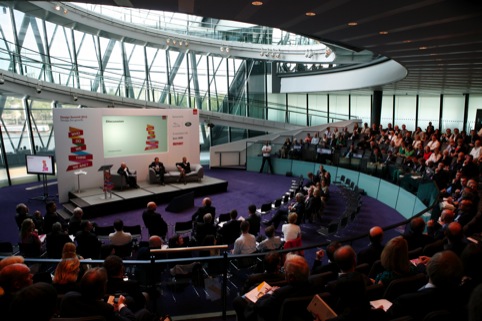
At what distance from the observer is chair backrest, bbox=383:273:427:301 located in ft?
11.4

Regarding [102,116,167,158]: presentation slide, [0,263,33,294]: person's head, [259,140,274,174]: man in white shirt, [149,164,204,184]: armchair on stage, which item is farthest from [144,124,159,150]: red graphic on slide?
[0,263,33,294]: person's head

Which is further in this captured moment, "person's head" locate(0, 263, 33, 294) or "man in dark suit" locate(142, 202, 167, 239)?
"man in dark suit" locate(142, 202, 167, 239)

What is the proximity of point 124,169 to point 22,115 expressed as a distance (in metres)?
5.37

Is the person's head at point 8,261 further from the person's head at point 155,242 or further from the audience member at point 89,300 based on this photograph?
the person's head at point 155,242

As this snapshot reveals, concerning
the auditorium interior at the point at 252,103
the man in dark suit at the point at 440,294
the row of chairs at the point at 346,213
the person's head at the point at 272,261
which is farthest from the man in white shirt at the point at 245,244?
the man in dark suit at the point at 440,294

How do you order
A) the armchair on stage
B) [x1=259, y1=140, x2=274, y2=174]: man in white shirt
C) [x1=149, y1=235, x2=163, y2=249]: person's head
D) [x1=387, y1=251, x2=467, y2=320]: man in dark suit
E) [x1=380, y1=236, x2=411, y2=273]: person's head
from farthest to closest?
[x1=259, y1=140, x2=274, y2=174]: man in white shirt
the armchair on stage
[x1=149, y1=235, x2=163, y2=249]: person's head
[x1=380, y1=236, x2=411, y2=273]: person's head
[x1=387, y1=251, x2=467, y2=320]: man in dark suit

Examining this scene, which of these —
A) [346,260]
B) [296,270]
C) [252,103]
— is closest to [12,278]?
[296,270]

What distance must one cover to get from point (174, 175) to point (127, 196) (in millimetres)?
2460

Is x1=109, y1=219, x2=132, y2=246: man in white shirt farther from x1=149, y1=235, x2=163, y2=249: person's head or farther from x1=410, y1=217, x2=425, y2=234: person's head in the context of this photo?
x1=410, y1=217, x2=425, y2=234: person's head

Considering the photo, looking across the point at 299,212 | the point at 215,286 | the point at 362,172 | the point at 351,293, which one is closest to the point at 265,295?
the point at 351,293

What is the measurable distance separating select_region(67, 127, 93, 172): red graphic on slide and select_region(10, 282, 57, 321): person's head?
436 inches

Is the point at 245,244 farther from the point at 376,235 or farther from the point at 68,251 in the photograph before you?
the point at 68,251

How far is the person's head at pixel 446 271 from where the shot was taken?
2986 mm

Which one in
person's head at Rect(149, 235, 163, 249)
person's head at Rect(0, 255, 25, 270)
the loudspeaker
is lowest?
the loudspeaker
